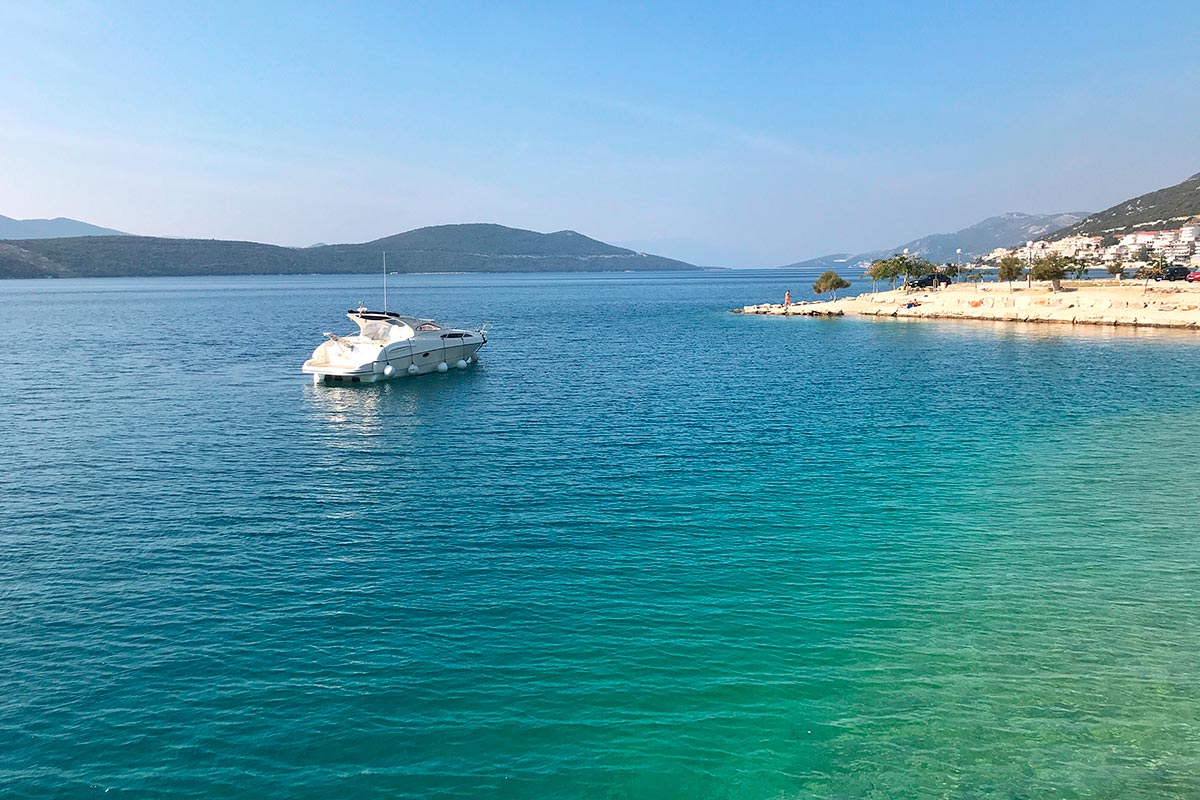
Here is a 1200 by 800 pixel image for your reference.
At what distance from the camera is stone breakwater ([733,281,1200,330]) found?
8919 cm

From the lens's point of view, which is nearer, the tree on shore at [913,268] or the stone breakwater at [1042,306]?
the stone breakwater at [1042,306]

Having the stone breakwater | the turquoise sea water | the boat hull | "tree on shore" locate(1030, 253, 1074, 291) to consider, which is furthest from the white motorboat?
"tree on shore" locate(1030, 253, 1074, 291)

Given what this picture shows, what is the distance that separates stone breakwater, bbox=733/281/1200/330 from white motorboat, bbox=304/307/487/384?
226 ft

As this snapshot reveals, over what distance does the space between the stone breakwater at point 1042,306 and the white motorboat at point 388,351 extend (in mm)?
68860

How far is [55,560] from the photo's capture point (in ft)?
70.8

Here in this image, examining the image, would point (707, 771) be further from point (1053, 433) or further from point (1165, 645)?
point (1053, 433)

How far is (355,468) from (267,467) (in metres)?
3.40

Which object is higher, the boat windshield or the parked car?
the parked car

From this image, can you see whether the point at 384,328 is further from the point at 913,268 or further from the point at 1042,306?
the point at 913,268

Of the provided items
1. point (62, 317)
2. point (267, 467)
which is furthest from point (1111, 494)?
point (62, 317)

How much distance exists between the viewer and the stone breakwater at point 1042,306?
89.2m

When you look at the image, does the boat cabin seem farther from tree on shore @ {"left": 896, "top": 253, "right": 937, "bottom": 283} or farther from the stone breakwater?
tree on shore @ {"left": 896, "top": 253, "right": 937, "bottom": 283}

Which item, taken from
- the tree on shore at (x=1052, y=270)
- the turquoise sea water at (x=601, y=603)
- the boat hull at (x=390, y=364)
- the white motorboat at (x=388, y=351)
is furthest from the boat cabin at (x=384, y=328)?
the tree on shore at (x=1052, y=270)

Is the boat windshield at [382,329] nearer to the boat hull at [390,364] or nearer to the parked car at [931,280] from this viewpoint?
the boat hull at [390,364]
